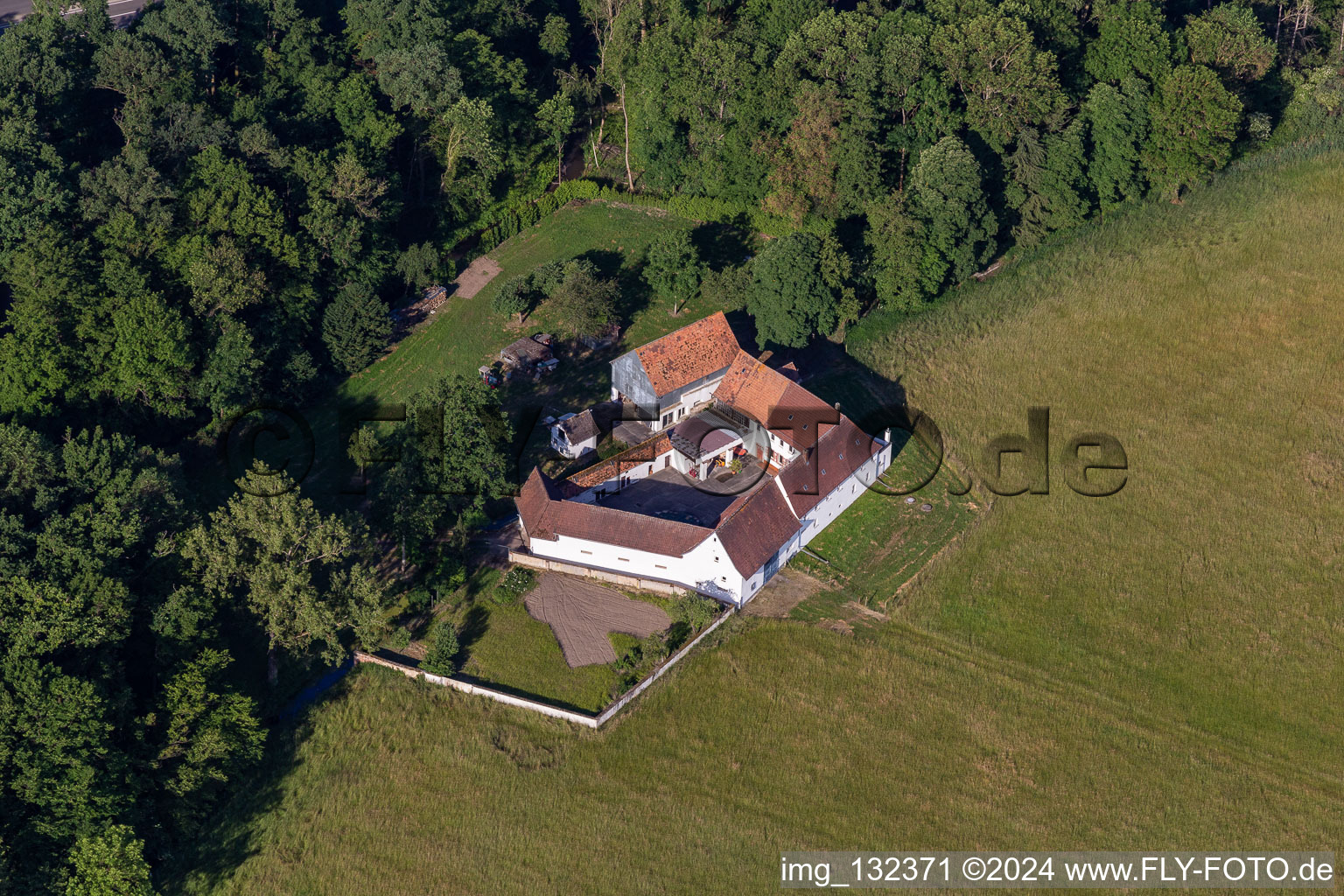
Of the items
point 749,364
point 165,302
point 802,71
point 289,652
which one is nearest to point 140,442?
point 165,302

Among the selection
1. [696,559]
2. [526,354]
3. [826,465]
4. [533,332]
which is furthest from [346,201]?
[826,465]

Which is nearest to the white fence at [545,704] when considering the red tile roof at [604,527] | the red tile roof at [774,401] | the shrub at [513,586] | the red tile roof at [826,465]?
the red tile roof at [604,527]

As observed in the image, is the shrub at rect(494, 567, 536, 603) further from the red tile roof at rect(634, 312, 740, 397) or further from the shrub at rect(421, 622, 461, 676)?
the red tile roof at rect(634, 312, 740, 397)

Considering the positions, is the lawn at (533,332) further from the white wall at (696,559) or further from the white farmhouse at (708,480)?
the white wall at (696,559)

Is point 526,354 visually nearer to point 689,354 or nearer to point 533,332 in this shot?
point 533,332

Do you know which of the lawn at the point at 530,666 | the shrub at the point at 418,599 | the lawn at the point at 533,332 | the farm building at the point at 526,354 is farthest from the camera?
the farm building at the point at 526,354

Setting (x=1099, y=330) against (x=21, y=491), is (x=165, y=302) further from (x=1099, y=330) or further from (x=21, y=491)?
(x=1099, y=330)
